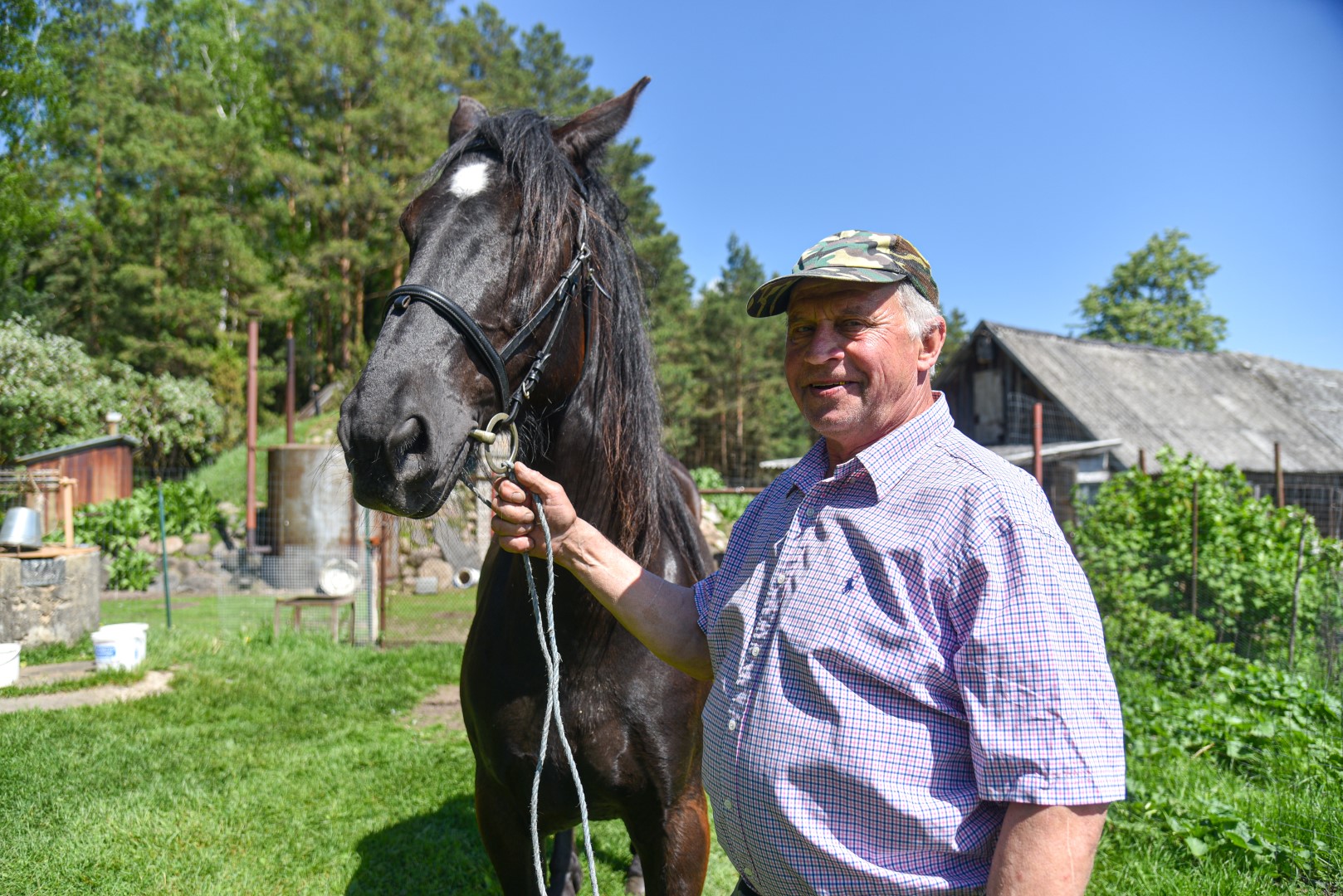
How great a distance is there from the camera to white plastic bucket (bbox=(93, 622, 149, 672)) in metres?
5.76

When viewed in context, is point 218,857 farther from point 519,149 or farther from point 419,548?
point 419,548

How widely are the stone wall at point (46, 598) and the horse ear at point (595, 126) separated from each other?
6.01 metres

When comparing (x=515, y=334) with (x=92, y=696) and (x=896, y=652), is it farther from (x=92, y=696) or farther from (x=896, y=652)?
(x=92, y=696)

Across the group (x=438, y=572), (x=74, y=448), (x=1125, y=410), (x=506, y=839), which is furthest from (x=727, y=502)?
(x=506, y=839)

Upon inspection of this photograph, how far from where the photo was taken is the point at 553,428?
1.86 m

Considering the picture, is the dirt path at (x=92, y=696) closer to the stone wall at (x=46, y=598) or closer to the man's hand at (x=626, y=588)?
the stone wall at (x=46, y=598)

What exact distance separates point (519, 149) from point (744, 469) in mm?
29565

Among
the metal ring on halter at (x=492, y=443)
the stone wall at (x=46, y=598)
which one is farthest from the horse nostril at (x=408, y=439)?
the stone wall at (x=46, y=598)

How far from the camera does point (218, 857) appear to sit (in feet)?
11.7

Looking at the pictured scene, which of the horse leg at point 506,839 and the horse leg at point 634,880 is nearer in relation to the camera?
the horse leg at point 506,839

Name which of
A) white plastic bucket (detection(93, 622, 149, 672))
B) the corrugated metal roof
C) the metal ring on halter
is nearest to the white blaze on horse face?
the metal ring on halter

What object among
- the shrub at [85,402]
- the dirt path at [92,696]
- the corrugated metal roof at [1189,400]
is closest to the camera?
the dirt path at [92,696]

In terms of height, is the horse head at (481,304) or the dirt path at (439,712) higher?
the horse head at (481,304)

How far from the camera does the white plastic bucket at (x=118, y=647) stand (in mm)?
5762
